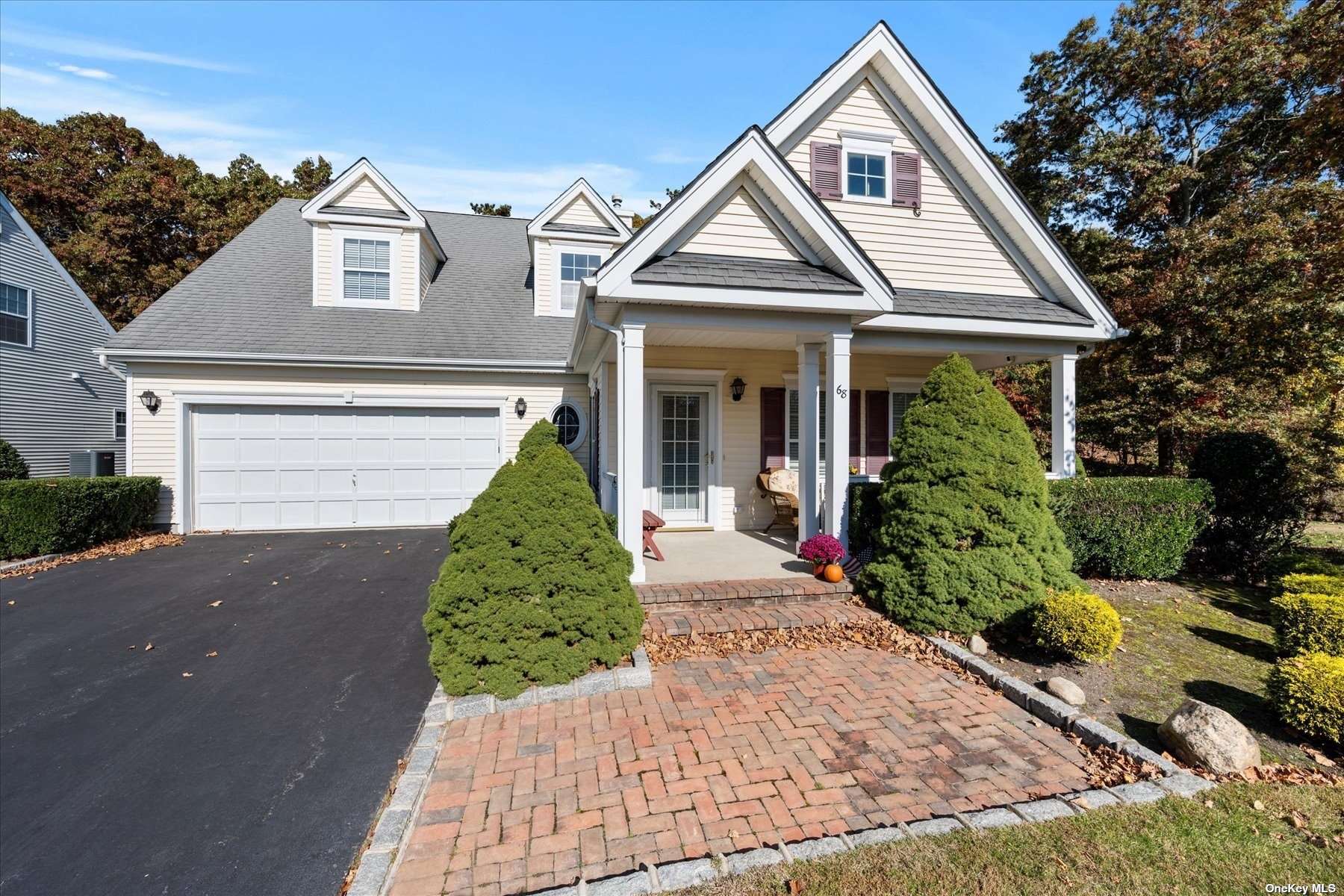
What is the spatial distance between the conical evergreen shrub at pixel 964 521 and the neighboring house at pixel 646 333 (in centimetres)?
104

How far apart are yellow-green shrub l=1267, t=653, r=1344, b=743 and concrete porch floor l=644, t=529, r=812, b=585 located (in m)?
3.61

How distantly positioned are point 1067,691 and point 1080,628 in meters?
0.73

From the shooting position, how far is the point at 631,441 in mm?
5730

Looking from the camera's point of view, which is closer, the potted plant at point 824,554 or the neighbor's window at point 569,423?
the potted plant at point 824,554

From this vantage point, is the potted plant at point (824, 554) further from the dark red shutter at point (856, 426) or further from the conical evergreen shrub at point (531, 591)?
the dark red shutter at point (856, 426)

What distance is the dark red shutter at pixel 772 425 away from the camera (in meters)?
9.02

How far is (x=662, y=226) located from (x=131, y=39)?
934 cm

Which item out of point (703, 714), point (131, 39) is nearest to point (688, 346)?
point (703, 714)

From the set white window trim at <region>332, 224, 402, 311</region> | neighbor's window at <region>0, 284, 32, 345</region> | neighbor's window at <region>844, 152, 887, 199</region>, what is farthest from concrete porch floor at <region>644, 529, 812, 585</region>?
neighbor's window at <region>0, 284, 32, 345</region>

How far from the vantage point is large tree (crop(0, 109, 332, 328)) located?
18484 millimetres

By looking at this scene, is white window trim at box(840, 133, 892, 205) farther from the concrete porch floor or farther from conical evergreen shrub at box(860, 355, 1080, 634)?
the concrete porch floor

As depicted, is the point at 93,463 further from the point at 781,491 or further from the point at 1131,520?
the point at 1131,520

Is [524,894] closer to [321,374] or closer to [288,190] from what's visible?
[321,374]

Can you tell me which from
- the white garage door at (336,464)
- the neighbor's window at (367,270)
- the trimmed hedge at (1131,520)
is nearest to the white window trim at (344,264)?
the neighbor's window at (367,270)
